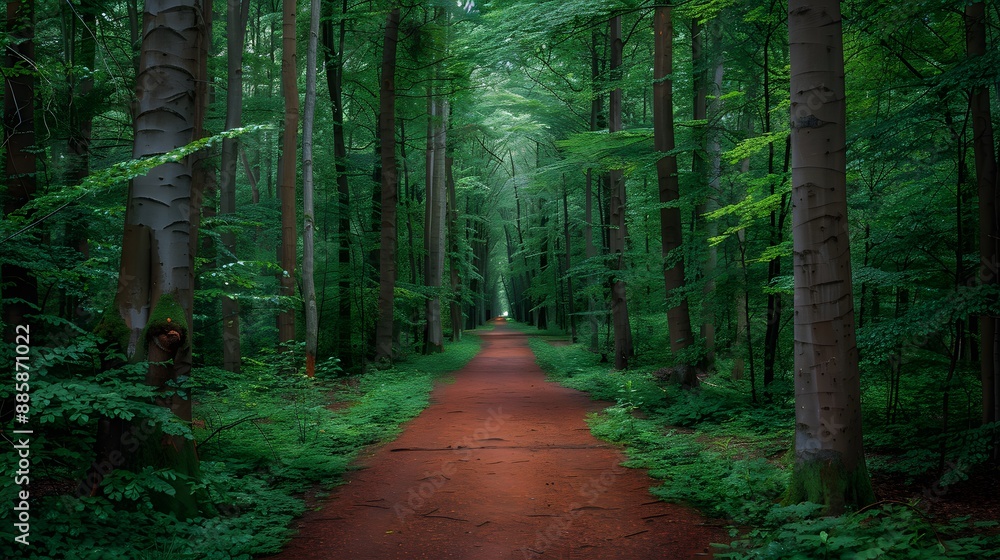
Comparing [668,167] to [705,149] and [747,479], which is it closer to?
[705,149]

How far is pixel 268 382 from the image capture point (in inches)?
349

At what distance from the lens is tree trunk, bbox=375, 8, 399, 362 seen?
1644 cm

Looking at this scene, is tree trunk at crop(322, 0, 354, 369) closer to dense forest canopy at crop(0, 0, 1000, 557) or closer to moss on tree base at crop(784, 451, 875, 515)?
dense forest canopy at crop(0, 0, 1000, 557)

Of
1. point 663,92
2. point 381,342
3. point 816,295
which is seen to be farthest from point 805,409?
point 381,342

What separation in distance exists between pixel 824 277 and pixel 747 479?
215 centimetres

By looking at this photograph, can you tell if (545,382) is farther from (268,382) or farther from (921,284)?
(921,284)

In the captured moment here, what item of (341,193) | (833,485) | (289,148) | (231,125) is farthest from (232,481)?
(341,193)

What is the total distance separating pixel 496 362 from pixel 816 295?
16959 millimetres

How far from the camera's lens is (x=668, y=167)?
11.9 meters

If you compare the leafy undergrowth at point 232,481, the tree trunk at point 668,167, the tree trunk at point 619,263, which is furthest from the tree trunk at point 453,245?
the leafy undergrowth at point 232,481

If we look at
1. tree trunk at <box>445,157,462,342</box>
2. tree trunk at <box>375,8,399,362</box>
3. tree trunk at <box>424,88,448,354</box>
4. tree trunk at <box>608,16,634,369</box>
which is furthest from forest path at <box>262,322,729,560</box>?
tree trunk at <box>445,157,462,342</box>

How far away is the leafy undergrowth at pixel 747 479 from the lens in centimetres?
401

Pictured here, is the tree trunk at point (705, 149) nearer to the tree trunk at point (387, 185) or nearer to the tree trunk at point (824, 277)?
the tree trunk at point (824, 277)

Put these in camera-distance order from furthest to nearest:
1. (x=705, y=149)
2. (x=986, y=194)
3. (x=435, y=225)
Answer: (x=435, y=225) < (x=705, y=149) < (x=986, y=194)
